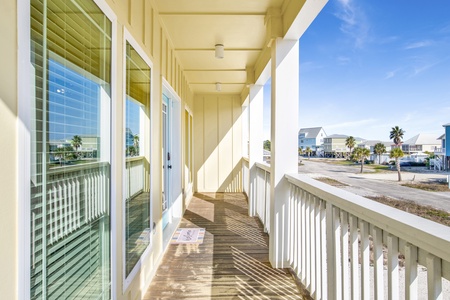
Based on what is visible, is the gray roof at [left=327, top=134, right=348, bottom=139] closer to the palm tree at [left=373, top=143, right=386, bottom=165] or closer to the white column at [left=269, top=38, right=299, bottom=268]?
the palm tree at [left=373, top=143, right=386, bottom=165]

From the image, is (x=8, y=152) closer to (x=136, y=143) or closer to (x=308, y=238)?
(x=136, y=143)

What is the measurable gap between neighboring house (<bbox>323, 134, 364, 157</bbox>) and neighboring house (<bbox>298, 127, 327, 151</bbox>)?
0.07 meters

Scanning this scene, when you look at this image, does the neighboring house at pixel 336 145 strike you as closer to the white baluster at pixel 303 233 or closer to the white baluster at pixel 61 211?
the white baluster at pixel 303 233

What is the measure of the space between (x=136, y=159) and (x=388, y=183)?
1.84m

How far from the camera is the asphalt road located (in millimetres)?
772

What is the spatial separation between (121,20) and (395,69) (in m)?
1.71

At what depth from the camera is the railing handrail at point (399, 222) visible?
87 centimetres

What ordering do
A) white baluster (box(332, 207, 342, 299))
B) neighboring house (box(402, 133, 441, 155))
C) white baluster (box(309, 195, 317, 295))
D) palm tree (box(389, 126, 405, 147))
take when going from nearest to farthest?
neighboring house (box(402, 133, 441, 155)) < palm tree (box(389, 126, 405, 147)) < white baluster (box(332, 207, 342, 299)) < white baluster (box(309, 195, 317, 295))

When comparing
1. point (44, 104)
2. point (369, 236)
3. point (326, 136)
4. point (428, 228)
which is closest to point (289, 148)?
point (326, 136)

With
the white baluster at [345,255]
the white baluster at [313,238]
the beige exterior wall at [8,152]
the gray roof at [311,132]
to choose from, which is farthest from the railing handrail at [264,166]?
the beige exterior wall at [8,152]

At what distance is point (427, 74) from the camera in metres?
0.84

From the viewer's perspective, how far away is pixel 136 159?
7.14 feet

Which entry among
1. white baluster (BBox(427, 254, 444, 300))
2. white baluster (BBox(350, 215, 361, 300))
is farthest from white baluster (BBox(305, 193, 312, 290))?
white baluster (BBox(427, 254, 444, 300))

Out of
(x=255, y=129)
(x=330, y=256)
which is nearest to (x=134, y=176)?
(x=330, y=256)
